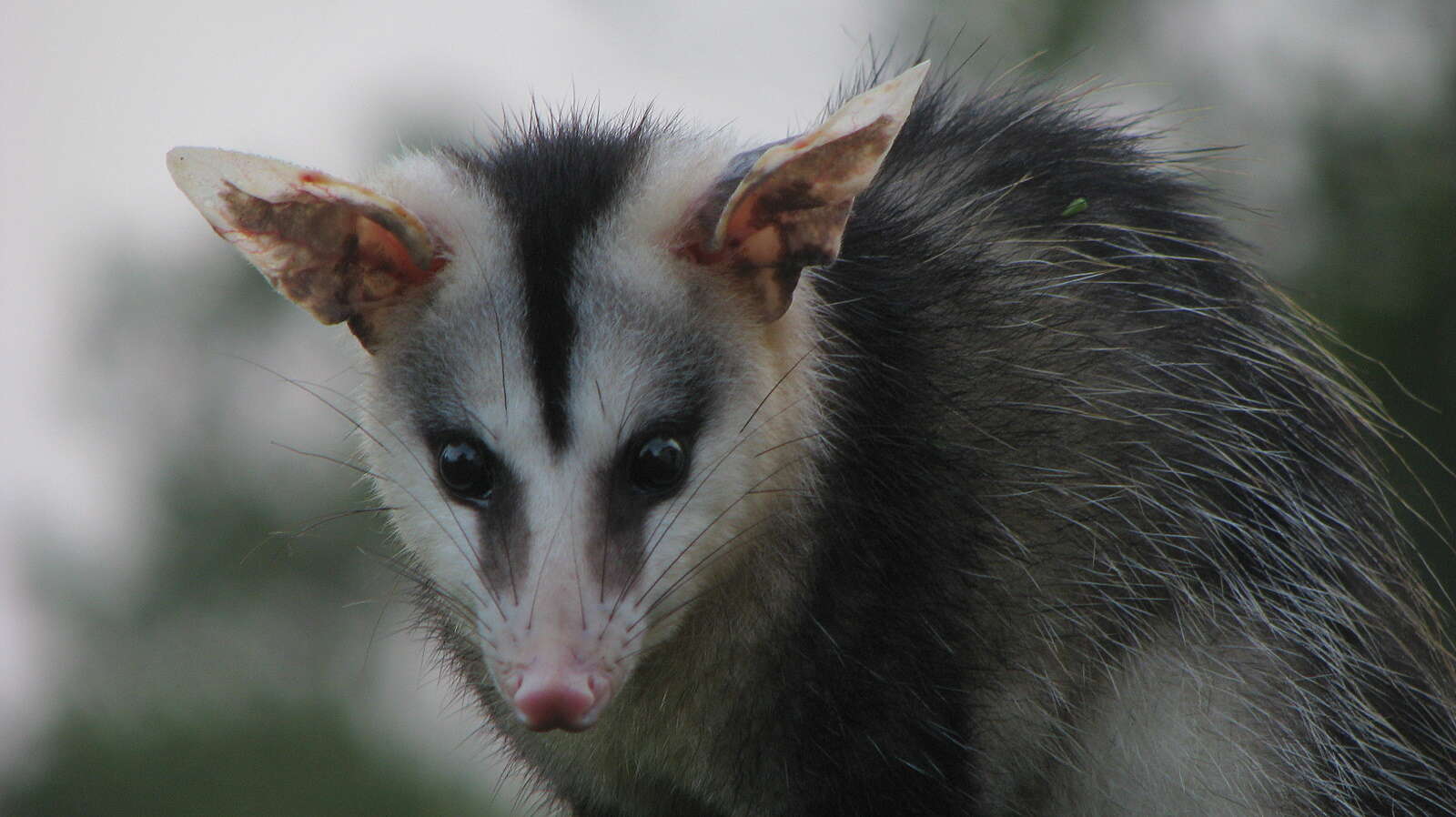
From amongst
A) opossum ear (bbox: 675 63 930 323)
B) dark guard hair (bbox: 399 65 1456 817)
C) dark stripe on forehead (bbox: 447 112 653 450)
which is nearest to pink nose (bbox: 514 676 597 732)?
dark stripe on forehead (bbox: 447 112 653 450)

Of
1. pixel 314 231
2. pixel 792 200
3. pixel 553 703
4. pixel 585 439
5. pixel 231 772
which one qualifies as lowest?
pixel 231 772

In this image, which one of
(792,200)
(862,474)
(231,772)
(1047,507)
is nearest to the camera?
(792,200)

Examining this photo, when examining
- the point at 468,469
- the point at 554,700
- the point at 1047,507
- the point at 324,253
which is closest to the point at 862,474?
the point at 1047,507

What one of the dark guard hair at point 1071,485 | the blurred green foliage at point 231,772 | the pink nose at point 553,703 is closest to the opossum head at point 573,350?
the pink nose at point 553,703

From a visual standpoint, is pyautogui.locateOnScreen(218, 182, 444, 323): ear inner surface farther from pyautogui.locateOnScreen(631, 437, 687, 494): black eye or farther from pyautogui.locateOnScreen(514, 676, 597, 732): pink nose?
pyautogui.locateOnScreen(514, 676, 597, 732): pink nose

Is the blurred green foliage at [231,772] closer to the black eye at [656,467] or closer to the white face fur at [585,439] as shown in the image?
→ the white face fur at [585,439]

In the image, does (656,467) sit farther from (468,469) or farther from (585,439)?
(468,469)

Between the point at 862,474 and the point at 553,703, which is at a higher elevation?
the point at 862,474

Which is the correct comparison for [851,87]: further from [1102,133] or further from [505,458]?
[505,458]
